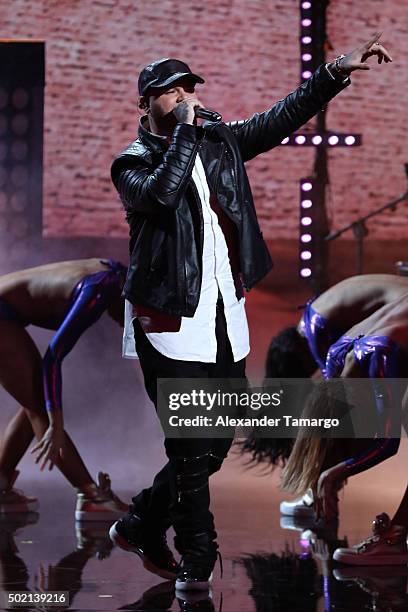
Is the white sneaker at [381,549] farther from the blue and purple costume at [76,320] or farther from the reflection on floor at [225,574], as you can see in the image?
the blue and purple costume at [76,320]

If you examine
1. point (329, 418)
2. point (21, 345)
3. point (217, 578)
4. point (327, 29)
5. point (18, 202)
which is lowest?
point (217, 578)

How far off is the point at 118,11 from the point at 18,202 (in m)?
1.06

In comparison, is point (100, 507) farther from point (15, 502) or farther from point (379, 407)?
point (379, 407)

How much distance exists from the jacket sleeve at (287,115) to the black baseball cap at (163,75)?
200 millimetres

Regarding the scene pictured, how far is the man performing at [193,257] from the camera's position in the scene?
2740mm

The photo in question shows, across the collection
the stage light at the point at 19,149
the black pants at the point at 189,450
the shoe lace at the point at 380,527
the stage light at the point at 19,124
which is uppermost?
the stage light at the point at 19,124

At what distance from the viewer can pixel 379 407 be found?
3.74 m

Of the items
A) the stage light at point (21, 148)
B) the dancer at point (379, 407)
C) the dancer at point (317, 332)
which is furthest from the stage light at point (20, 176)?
the dancer at point (379, 407)

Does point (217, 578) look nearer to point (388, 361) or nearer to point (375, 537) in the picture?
point (375, 537)

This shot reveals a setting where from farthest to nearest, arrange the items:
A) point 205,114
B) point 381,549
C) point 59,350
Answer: point 59,350
point 381,549
point 205,114

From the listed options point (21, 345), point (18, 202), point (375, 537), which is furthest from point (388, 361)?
point (18, 202)

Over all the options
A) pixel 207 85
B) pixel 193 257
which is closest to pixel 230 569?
pixel 193 257

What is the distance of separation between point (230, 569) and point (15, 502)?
150 cm

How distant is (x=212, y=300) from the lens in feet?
9.14
